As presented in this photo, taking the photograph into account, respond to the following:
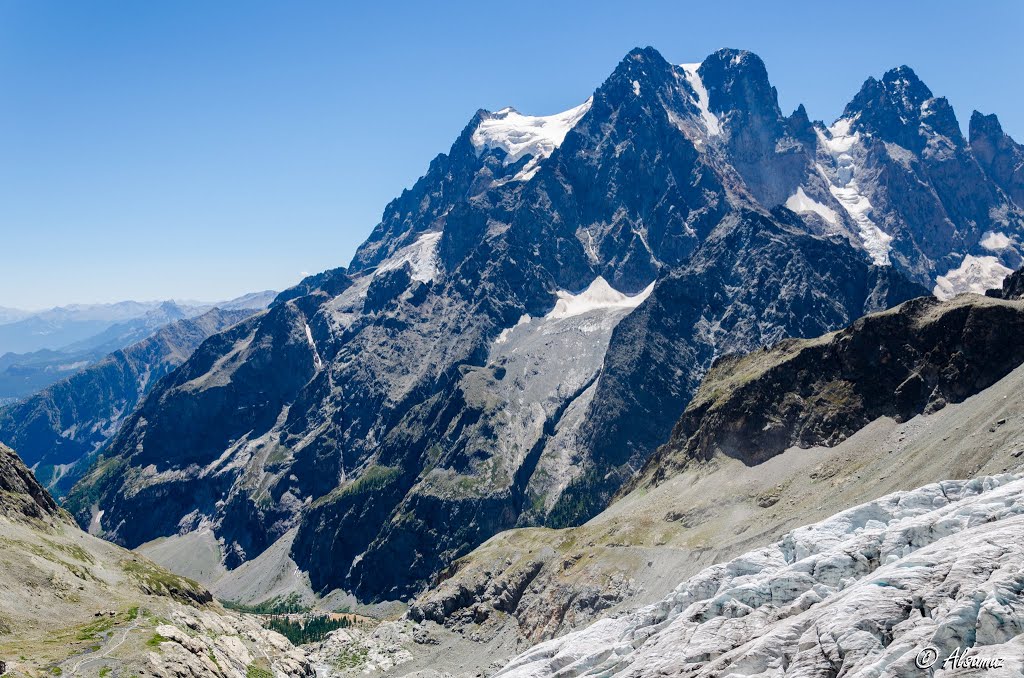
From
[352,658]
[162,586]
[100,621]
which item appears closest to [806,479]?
[352,658]

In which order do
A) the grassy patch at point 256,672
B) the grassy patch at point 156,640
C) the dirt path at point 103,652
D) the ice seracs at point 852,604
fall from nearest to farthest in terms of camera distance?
the ice seracs at point 852,604, the dirt path at point 103,652, the grassy patch at point 156,640, the grassy patch at point 256,672

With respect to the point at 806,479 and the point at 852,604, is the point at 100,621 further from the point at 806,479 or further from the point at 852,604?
the point at 806,479

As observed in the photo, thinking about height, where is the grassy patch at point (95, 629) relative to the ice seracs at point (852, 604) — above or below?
below

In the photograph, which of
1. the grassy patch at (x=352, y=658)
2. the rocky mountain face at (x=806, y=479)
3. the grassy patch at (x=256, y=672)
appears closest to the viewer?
the grassy patch at (x=256, y=672)

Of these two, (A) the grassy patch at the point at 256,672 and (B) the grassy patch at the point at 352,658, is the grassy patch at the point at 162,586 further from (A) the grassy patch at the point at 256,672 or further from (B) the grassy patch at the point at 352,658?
(A) the grassy patch at the point at 256,672

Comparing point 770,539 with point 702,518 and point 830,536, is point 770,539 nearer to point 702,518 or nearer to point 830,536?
point 702,518

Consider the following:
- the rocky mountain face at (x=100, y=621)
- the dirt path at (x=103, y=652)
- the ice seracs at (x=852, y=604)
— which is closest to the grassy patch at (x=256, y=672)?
the rocky mountain face at (x=100, y=621)

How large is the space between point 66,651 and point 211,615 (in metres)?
59.4

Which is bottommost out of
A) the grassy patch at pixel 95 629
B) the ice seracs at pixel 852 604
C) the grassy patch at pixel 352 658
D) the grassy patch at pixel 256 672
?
the grassy patch at pixel 352 658

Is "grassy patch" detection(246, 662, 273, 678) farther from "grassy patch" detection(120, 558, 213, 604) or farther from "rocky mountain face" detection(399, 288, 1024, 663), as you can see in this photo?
"rocky mountain face" detection(399, 288, 1024, 663)

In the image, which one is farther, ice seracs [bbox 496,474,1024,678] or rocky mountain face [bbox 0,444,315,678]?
rocky mountain face [bbox 0,444,315,678]

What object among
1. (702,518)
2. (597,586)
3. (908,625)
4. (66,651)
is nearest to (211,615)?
(66,651)

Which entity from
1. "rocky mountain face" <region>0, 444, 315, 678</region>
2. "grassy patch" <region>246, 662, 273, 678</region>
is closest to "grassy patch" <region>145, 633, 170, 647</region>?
"rocky mountain face" <region>0, 444, 315, 678</region>

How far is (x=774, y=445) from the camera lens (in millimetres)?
199500
